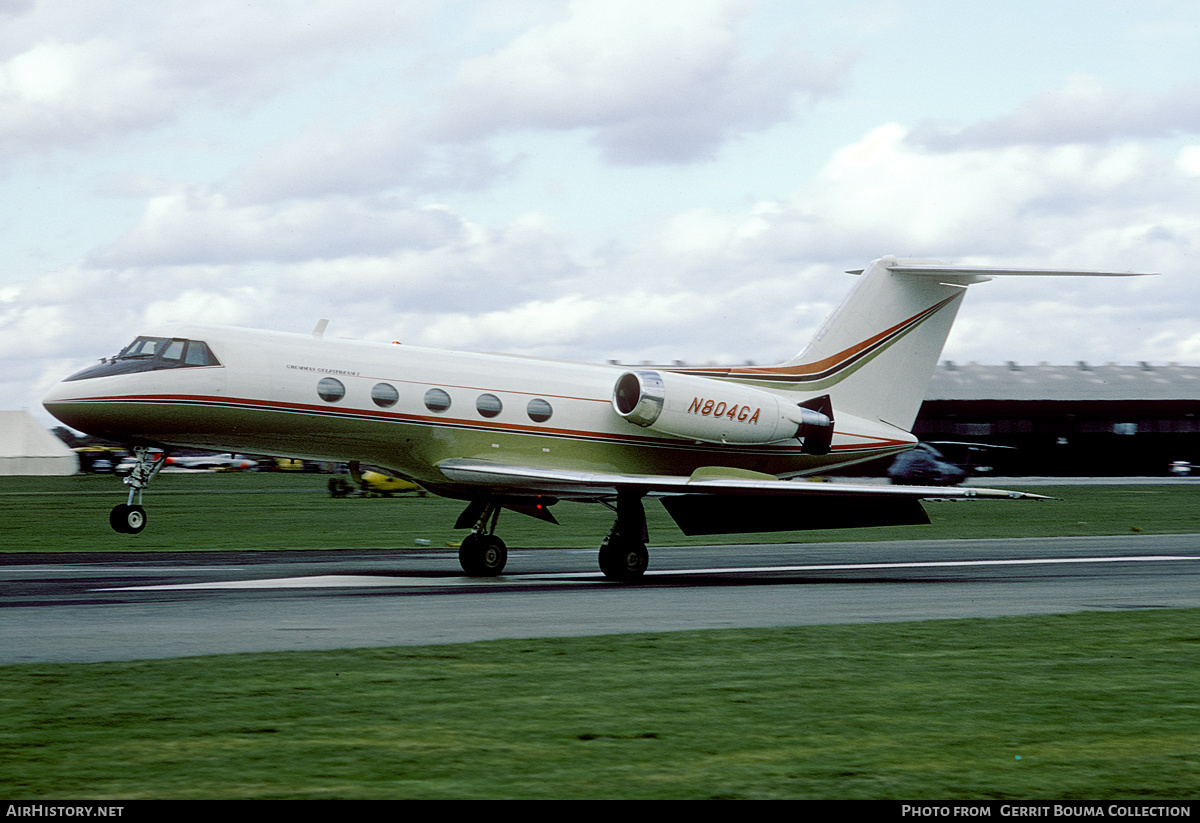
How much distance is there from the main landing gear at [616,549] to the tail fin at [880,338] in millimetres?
4544

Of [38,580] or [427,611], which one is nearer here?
[427,611]

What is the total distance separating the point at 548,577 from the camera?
2183cm

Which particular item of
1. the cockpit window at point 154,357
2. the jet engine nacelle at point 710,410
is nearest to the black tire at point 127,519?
the cockpit window at point 154,357

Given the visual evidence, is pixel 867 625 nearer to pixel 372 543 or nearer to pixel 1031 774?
pixel 1031 774

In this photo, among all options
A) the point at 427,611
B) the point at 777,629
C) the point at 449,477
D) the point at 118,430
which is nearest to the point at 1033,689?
the point at 777,629

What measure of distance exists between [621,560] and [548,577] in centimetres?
134

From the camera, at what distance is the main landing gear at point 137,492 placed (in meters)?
18.7

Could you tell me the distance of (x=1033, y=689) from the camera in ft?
32.1

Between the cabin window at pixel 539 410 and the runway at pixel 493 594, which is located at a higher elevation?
the cabin window at pixel 539 410

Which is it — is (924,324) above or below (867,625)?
above

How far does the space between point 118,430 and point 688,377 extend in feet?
30.8

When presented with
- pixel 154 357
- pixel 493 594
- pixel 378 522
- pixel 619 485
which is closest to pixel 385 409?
pixel 154 357

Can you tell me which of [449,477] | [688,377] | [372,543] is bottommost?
[372,543]

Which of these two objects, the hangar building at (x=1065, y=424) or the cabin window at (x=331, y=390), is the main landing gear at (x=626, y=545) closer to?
the cabin window at (x=331, y=390)
